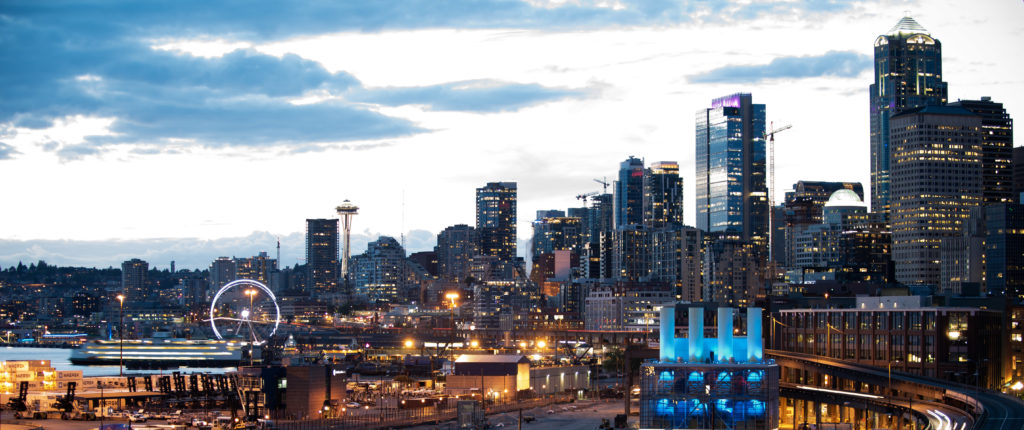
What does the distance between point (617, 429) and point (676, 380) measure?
10.4m

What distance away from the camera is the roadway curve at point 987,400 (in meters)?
62.2

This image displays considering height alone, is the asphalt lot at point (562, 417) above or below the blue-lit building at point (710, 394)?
below

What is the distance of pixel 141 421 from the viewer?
9038 centimetres

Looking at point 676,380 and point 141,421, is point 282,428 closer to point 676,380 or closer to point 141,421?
point 141,421

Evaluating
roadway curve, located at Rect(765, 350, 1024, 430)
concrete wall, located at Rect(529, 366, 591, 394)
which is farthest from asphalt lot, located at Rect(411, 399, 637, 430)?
roadway curve, located at Rect(765, 350, 1024, 430)

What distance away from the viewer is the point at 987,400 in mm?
73125

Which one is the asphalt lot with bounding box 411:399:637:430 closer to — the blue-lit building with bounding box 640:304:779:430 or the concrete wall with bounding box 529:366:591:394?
the concrete wall with bounding box 529:366:591:394

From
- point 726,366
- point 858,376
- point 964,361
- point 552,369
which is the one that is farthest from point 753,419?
point 552,369

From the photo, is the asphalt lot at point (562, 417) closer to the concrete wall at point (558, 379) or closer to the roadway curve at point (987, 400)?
the concrete wall at point (558, 379)

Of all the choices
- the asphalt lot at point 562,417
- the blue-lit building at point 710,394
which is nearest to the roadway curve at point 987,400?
the blue-lit building at point 710,394

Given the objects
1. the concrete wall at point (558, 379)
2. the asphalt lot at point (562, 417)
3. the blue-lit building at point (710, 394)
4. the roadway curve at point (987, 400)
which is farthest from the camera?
the concrete wall at point (558, 379)

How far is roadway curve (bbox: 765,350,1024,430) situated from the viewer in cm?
6216

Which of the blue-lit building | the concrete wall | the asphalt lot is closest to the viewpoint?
the blue-lit building

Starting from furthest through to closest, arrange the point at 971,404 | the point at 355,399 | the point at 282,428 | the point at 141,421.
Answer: the point at 355,399
the point at 141,421
the point at 282,428
the point at 971,404
